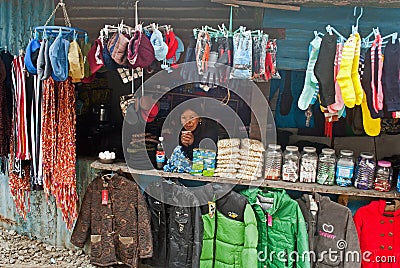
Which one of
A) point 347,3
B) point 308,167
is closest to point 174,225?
point 308,167

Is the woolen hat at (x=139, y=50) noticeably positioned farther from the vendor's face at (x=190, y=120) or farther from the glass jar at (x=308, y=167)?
the glass jar at (x=308, y=167)

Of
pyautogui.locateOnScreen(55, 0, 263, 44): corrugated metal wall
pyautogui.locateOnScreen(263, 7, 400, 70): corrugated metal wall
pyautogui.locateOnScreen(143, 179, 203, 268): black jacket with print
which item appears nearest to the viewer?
pyautogui.locateOnScreen(263, 7, 400, 70): corrugated metal wall

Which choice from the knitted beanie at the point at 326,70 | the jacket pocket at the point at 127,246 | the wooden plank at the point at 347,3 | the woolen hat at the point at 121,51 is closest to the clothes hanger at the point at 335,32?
the knitted beanie at the point at 326,70

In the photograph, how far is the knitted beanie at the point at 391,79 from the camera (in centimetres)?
341

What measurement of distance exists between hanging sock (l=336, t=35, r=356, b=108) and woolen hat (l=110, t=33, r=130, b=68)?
166 cm

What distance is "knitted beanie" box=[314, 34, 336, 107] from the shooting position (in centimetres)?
355

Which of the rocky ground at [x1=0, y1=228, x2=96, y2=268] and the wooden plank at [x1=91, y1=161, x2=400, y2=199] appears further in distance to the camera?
the rocky ground at [x1=0, y1=228, x2=96, y2=268]

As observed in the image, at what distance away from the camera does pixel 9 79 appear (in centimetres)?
459

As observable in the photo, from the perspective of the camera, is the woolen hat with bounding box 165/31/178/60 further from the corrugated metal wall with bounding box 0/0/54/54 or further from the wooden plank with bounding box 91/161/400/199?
the corrugated metal wall with bounding box 0/0/54/54

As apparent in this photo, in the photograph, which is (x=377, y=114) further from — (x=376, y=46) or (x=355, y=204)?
A: (x=355, y=204)

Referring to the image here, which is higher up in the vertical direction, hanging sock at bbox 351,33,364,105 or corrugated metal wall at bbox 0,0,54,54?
corrugated metal wall at bbox 0,0,54,54

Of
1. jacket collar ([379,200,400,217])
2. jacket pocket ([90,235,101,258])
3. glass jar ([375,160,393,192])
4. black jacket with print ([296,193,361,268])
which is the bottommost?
jacket pocket ([90,235,101,258])

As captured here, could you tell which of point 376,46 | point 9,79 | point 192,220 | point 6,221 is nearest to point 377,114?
point 376,46

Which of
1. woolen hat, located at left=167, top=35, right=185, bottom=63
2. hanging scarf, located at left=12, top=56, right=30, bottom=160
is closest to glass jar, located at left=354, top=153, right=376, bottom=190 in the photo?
woolen hat, located at left=167, top=35, right=185, bottom=63
